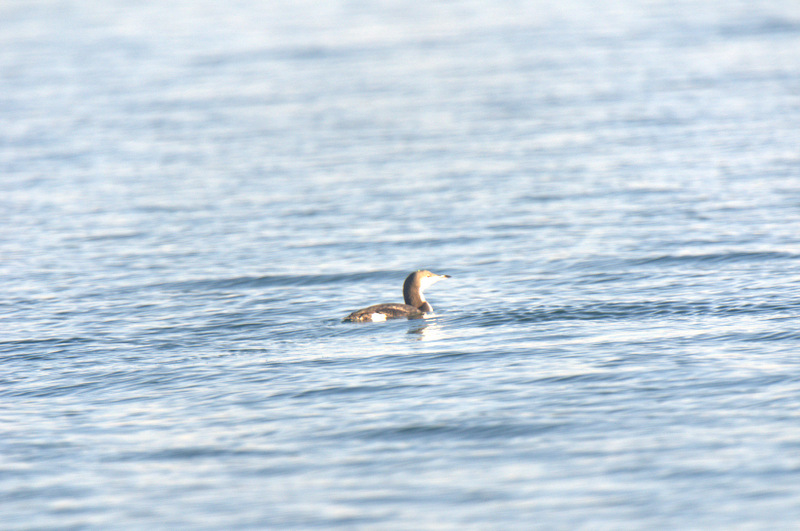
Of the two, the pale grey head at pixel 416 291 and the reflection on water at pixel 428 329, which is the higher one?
the pale grey head at pixel 416 291

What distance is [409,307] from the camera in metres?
18.4

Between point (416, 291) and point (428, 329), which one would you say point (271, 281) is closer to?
point (416, 291)

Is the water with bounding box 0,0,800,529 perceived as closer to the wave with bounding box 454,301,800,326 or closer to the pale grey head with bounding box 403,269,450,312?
the wave with bounding box 454,301,800,326

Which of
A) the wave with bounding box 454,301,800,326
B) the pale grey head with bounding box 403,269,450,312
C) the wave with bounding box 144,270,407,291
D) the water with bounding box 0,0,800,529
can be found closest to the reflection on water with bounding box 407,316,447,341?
the water with bounding box 0,0,800,529

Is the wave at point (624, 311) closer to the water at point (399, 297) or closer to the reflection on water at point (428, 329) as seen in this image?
the water at point (399, 297)

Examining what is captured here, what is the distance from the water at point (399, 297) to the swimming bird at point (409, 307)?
208mm

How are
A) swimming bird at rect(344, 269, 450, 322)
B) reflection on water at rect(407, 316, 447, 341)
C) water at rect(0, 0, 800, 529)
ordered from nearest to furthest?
water at rect(0, 0, 800, 529)
reflection on water at rect(407, 316, 447, 341)
swimming bird at rect(344, 269, 450, 322)

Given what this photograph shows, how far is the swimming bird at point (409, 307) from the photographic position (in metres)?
17.8

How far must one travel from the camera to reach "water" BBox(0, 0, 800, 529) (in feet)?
38.3

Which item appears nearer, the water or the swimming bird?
the water

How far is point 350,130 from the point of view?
1484 inches

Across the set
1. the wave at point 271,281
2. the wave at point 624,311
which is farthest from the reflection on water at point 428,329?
the wave at point 271,281

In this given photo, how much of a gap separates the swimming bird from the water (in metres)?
0.21

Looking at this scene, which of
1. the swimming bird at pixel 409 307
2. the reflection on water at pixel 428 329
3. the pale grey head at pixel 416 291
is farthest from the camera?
the pale grey head at pixel 416 291
